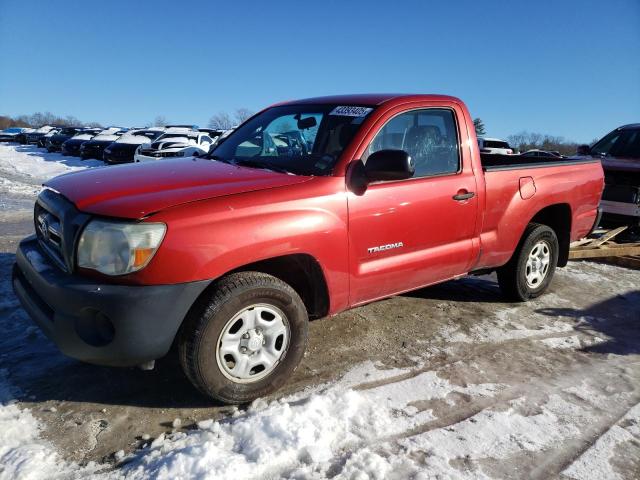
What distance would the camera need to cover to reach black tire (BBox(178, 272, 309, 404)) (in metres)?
2.50

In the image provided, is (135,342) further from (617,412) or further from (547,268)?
(547,268)

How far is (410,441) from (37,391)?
213 cm

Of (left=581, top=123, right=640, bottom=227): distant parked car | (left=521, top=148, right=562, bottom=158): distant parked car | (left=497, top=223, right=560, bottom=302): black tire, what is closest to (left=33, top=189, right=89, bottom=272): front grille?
(left=497, top=223, right=560, bottom=302): black tire

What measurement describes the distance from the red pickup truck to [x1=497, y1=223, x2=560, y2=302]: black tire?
0.64ft

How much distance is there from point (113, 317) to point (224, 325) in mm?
548

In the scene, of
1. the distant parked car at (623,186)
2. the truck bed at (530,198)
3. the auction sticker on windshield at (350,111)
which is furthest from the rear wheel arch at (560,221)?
the distant parked car at (623,186)

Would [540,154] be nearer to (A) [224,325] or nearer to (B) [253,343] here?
(B) [253,343]

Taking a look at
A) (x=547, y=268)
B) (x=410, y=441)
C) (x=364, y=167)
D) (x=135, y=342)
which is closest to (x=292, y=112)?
(x=364, y=167)

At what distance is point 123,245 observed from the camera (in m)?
2.33

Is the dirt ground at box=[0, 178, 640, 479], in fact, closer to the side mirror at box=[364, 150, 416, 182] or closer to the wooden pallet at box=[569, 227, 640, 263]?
the wooden pallet at box=[569, 227, 640, 263]

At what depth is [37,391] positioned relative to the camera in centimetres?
280

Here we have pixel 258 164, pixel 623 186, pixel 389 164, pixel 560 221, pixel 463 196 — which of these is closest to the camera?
pixel 389 164

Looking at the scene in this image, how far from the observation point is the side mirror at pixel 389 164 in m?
2.92

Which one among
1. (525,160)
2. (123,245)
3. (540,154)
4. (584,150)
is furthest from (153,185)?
(540,154)
